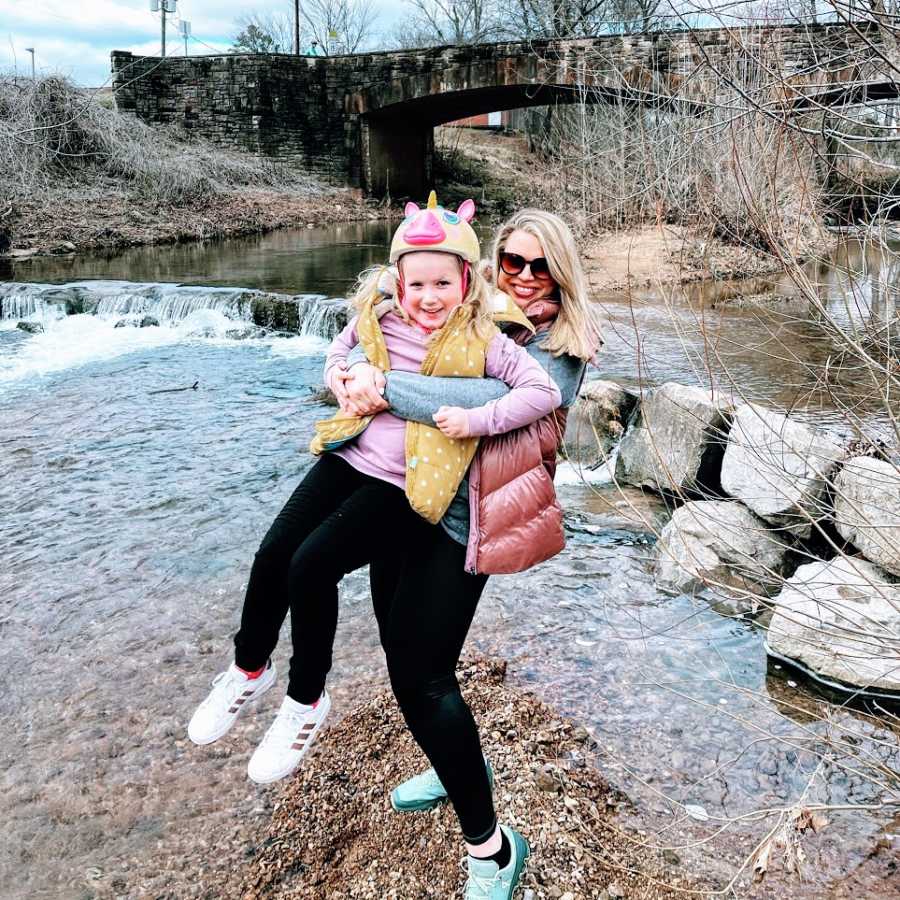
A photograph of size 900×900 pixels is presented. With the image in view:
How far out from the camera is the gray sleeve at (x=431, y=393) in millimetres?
2018

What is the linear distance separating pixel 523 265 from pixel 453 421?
0.55 m

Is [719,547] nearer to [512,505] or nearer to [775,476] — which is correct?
[775,476]

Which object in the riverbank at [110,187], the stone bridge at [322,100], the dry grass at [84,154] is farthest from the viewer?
the stone bridge at [322,100]

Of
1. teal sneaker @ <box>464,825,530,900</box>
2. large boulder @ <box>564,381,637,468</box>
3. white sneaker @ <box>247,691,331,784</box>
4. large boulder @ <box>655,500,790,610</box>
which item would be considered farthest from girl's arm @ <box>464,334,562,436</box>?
A: large boulder @ <box>564,381,637,468</box>

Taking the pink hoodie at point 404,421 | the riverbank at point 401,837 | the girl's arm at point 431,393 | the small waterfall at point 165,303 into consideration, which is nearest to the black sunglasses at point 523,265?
the pink hoodie at point 404,421

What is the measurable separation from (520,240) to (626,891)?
5.91 ft

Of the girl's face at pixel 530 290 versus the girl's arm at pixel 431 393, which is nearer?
the girl's arm at pixel 431 393

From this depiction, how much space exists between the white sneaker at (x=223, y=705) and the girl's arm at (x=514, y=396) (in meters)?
0.90

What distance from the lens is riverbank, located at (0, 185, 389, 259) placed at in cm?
1638

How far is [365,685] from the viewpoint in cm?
349

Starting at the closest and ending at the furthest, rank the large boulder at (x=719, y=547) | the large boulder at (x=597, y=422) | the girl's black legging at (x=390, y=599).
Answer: the girl's black legging at (x=390, y=599) < the large boulder at (x=719, y=547) < the large boulder at (x=597, y=422)

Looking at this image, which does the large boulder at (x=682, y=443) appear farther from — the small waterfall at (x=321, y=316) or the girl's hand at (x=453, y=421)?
the small waterfall at (x=321, y=316)

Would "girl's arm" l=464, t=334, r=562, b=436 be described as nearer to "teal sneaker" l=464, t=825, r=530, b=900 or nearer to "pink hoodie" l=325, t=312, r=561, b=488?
"pink hoodie" l=325, t=312, r=561, b=488

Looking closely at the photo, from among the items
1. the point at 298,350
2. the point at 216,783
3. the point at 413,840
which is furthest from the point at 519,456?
the point at 298,350
